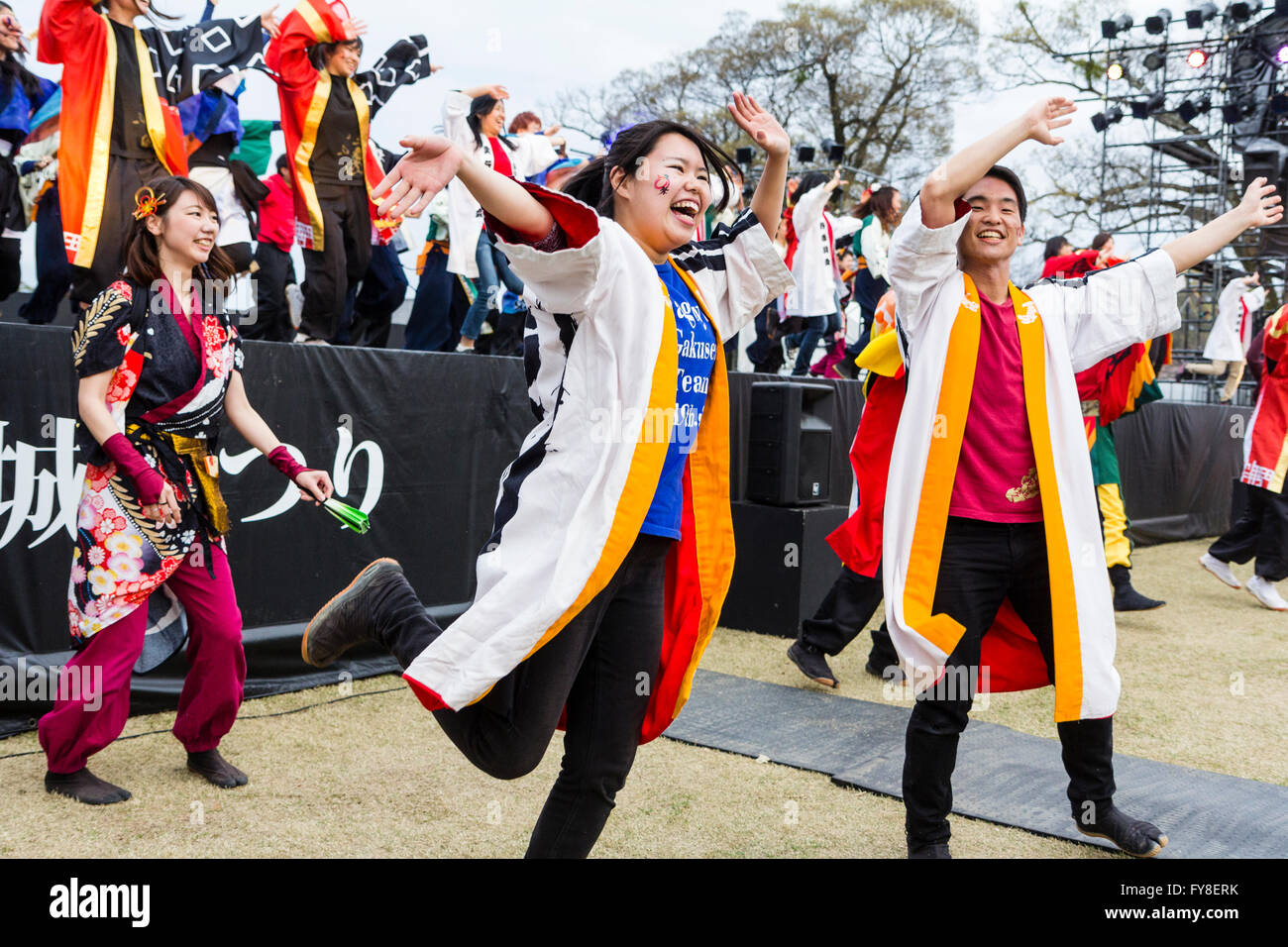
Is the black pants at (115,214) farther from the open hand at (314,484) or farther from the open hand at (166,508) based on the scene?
the open hand at (314,484)

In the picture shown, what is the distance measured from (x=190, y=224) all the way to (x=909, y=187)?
2175 cm

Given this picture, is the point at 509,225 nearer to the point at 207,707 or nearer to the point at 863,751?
the point at 207,707

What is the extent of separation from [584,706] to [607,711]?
6 centimetres

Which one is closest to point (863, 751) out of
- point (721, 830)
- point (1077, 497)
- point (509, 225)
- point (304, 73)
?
point (721, 830)

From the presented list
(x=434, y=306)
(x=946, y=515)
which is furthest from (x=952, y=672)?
(x=434, y=306)

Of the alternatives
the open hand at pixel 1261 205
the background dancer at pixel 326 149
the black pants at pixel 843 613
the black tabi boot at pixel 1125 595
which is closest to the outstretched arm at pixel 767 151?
the open hand at pixel 1261 205

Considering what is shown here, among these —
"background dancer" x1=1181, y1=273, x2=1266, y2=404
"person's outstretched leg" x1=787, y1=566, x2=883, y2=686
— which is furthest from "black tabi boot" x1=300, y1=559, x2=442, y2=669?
"background dancer" x1=1181, y1=273, x2=1266, y2=404

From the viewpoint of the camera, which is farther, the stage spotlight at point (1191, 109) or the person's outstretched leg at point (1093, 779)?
the stage spotlight at point (1191, 109)

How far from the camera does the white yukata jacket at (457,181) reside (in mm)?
7020

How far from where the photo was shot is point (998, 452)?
9.98 feet

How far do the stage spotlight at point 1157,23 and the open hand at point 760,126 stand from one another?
55.3 feet

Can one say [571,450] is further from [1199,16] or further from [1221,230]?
[1199,16]

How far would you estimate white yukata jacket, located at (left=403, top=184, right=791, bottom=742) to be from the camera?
2197 mm

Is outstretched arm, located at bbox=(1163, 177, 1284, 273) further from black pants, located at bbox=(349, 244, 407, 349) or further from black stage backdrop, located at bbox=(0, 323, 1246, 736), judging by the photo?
black pants, located at bbox=(349, 244, 407, 349)
